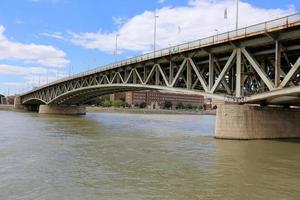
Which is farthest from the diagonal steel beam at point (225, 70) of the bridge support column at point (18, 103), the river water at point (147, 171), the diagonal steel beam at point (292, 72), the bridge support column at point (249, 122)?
the bridge support column at point (18, 103)

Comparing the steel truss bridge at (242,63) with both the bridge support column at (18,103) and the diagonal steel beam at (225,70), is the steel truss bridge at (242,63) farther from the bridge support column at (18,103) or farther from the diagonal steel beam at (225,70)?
the bridge support column at (18,103)

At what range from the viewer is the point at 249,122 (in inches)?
1401

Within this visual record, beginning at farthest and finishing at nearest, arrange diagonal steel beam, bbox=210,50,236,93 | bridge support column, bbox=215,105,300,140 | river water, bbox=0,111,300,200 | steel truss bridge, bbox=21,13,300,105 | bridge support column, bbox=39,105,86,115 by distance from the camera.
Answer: bridge support column, bbox=39,105,86,115 → diagonal steel beam, bbox=210,50,236,93 → bridge support column, bbox=215,105,300,140 → steel truss bridge, bbox=21,13,300,105 → river water, bbox=0,111,300,200

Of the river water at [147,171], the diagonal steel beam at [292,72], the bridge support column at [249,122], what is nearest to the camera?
the river water at [147,171]

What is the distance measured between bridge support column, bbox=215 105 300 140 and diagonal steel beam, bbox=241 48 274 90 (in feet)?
12.0

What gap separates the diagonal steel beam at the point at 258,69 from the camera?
32053mm

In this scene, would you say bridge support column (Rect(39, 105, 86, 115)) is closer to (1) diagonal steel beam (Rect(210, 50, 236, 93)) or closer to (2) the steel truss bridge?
(2) the steel truss bridge

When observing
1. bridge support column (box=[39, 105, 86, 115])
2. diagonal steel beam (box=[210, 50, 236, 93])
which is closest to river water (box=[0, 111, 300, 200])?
diagonal steel beam (box=[210, 50, 236, 93])

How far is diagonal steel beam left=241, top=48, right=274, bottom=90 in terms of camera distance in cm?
3205

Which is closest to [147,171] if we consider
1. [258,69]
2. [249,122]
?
[258,69]

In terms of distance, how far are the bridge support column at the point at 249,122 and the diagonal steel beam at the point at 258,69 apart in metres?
3.67

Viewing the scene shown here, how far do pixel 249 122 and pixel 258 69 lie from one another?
5081 millimetres

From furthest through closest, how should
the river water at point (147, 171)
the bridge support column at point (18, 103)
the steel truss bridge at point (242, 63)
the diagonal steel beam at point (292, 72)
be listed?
the bridge support column at point (18, 103), the steel truss bridge at point (242, 63), the diagonal steel beam at point (292, 72), the river water at point (147, 171)

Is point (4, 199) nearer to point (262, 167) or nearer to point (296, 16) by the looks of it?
point (262, 167)
